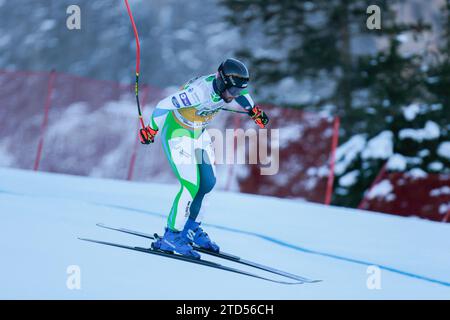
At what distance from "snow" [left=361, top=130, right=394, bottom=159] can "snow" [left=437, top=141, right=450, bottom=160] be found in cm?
89

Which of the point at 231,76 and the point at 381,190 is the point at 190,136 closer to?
the point at 231,76

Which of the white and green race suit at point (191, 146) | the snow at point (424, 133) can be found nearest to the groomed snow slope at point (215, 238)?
the white and green race suit at point (191, 146)

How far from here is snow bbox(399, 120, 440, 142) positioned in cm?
1419

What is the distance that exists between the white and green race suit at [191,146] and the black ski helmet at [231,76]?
0.07 metres

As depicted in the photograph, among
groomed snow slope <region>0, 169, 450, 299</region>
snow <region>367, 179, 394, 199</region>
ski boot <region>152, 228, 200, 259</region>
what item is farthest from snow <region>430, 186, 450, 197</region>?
ski boot <region>152, 228, 200, 259</region>

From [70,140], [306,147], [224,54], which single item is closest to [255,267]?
[306,147]

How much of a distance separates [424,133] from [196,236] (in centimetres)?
972

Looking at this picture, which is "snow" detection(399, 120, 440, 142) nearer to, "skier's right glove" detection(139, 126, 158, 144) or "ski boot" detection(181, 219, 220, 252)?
"ski boot" detection(181, 219, 220, 252)

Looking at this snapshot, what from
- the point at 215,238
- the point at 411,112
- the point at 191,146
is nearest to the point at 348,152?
the point at 411,112

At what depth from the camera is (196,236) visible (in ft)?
17.7

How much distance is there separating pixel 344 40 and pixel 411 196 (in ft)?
22.4

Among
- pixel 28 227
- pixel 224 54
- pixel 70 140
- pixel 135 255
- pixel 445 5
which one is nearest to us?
pixel 135 255
